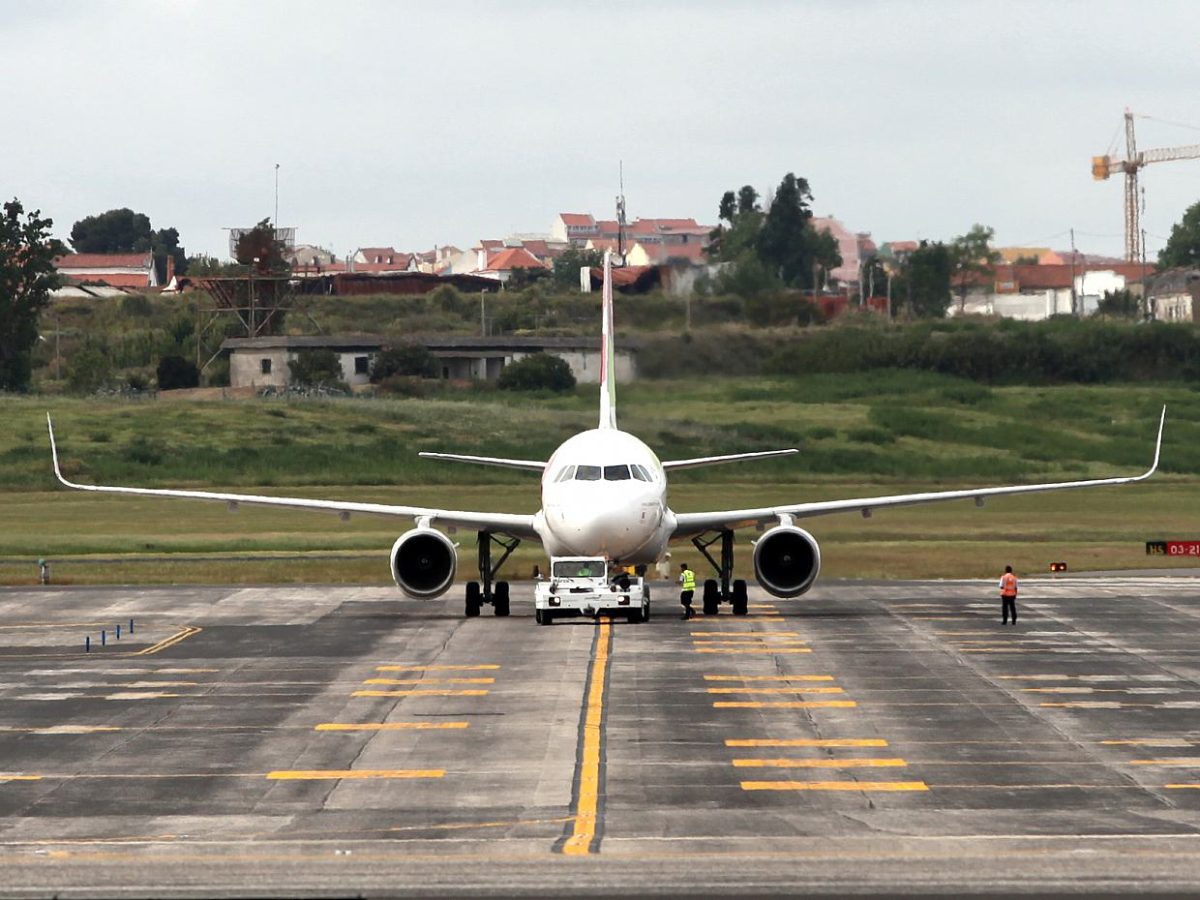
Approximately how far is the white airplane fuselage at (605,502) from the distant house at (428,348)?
5504cm

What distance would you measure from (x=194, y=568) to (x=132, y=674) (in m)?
27.3

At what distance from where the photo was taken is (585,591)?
4994 centimetres

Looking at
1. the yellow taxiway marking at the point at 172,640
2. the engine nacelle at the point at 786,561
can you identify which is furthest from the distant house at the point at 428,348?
the yellow taxiway marking at the point at 172,640

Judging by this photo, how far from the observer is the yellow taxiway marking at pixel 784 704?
120 feet

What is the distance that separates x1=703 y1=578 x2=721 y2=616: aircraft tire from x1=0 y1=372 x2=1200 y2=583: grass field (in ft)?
44.8

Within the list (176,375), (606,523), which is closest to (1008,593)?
(606,523)

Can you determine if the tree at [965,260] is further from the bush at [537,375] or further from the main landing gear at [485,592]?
the main landing gear at [485,592]

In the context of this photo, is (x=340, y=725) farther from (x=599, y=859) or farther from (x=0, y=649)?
(x=0, y=649)

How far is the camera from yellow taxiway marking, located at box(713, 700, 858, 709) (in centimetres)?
3672

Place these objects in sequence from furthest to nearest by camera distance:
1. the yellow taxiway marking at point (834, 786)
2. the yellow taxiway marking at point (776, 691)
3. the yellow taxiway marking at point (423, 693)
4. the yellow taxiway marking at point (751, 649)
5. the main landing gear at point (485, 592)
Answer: the main landing gear at point (485, 592) → the yellow taxiway marking at point (751, 649) → the yellow taxiway marking at point (423, 693) → the yellow taxiway marking at point (776, 691) → the yellow taxiway marking at point (834, 786)

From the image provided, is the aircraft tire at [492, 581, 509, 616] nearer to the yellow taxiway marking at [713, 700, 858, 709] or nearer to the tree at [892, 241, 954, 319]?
the yellow taxiway marking at [713, 700, 858, 709]

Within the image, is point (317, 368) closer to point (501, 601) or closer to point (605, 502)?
point (501, 601)

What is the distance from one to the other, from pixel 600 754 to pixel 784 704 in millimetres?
6733

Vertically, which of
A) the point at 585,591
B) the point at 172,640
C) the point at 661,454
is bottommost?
the point at 172,640
